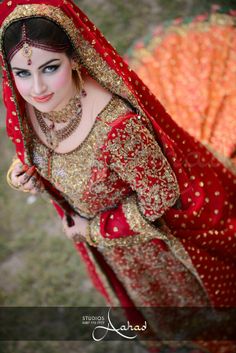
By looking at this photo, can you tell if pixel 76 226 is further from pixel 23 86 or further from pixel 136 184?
pixel 23 86

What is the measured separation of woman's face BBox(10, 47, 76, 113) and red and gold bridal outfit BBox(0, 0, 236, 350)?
0.14ft

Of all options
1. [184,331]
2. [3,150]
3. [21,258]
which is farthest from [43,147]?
[3,150]

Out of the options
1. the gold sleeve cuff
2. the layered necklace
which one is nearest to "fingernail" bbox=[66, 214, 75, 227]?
the gold sleeve cuff

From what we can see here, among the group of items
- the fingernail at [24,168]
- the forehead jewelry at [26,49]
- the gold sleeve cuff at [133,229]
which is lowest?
the gold sleeve cuff at [133,229]

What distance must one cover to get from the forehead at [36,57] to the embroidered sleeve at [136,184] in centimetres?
21

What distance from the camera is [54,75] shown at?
1128 millimetres

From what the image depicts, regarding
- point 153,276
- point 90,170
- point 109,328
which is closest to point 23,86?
point 90,170

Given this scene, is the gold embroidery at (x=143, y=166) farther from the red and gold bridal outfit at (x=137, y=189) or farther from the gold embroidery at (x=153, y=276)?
the gold embroidery at (x=153, y=276)

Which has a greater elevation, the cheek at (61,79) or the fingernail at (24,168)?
the cheek at (61,79)

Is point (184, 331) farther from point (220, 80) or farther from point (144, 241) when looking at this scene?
point (220, 80)

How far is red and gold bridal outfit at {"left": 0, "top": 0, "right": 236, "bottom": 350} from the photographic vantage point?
1175 mm

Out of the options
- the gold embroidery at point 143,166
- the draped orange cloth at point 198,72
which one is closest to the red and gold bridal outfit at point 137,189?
the gold embroidery at point 143,166

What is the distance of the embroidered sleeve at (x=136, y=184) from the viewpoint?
1.18 metres

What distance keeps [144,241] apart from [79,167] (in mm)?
317
